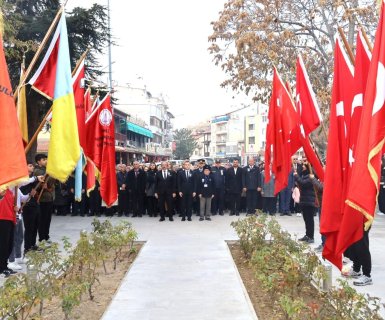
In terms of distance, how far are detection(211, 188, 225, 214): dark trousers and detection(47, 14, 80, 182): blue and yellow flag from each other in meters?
11.0

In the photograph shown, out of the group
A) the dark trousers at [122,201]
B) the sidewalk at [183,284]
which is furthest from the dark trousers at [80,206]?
the sidewalk at [183,284]

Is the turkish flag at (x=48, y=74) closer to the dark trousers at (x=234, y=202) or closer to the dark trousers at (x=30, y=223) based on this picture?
the dark trousers at (x=30, y=223)

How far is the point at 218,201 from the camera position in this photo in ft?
59.5

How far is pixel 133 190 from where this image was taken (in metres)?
17.5

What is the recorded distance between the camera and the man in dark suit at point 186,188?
16516mm

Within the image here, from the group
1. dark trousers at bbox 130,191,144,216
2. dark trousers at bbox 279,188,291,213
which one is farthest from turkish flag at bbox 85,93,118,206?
dark trousers at bbox 279,188,291,213

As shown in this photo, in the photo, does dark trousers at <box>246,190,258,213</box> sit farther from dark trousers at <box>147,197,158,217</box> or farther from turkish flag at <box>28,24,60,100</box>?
turkish flag at <box>28,24,60,100</box>

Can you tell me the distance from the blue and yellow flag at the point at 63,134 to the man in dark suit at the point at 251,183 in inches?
434

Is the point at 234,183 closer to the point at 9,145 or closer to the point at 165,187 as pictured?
the point at 165,187

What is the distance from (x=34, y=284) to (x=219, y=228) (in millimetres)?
9115

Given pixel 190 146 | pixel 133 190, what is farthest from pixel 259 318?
pixel 190 146

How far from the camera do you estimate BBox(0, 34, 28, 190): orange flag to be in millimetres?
4836

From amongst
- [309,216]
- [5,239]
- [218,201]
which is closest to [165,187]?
[218,201]

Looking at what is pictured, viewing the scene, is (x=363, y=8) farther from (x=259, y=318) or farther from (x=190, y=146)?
(x=190, y=146)
